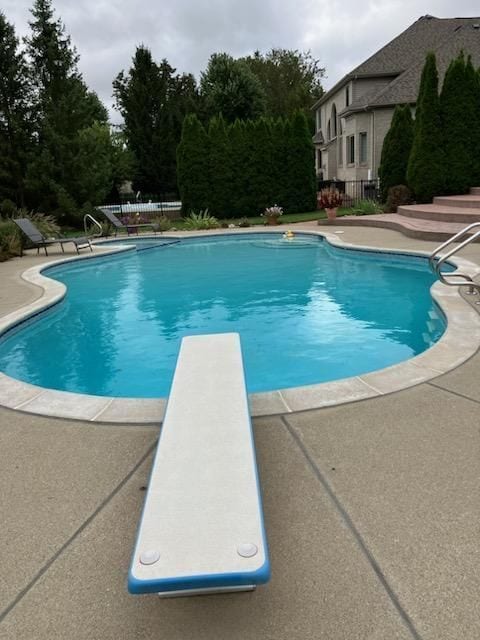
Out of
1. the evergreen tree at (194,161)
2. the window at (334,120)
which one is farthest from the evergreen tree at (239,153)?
the window at (334,120)

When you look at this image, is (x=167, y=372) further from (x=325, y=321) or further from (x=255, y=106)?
(x=255, y=106)

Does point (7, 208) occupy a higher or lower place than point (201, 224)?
higher

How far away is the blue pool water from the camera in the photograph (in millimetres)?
6293

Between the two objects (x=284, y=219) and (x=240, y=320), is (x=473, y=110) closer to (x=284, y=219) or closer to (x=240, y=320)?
(x=284, y=219)

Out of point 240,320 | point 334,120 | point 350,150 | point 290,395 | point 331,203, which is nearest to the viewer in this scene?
point 290,395

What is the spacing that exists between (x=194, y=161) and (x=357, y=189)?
965 cm

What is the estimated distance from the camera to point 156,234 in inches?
787

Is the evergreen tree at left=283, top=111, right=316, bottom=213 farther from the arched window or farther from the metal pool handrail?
the metal pool handrail

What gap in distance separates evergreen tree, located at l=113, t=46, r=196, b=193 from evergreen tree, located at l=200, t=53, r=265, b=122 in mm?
1908

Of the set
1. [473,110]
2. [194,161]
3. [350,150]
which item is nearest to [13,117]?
[194,161]

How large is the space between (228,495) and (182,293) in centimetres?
861

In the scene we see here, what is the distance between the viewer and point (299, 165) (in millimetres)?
24234

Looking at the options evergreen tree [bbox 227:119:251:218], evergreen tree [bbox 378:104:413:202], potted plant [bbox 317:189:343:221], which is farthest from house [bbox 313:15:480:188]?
potted plant [bbox 317:189:343:221]

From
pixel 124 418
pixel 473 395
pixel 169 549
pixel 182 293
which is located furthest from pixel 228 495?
pixel 182 293
